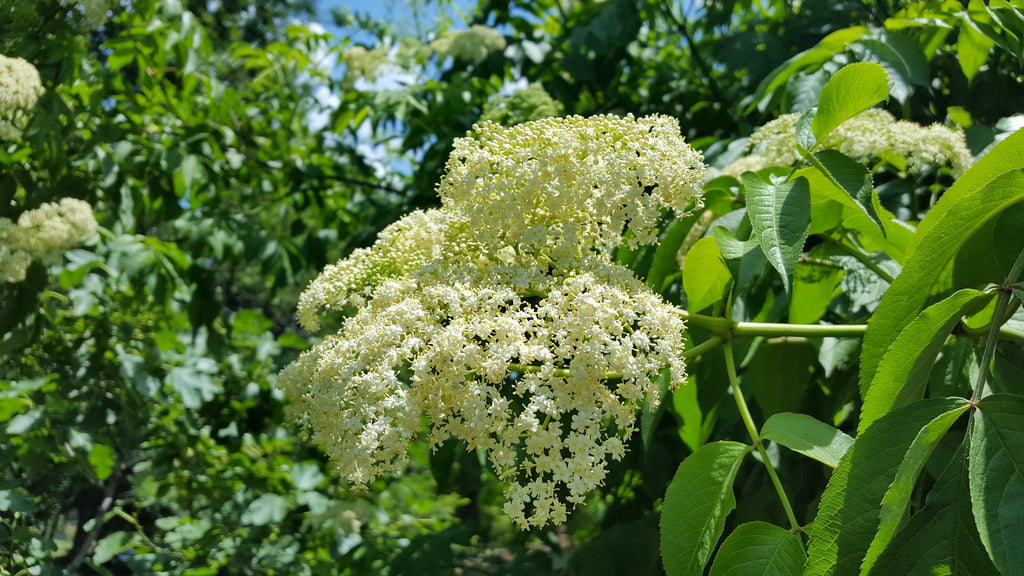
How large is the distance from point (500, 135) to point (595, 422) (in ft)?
1.94

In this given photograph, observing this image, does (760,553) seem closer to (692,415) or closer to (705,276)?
(705,276)

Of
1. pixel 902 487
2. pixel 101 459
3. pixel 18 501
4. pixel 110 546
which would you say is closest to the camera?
pixel 902 487

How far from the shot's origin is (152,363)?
3.81 m

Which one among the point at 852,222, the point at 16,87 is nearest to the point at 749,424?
the point at 852,222

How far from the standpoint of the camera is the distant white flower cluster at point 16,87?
221 cm

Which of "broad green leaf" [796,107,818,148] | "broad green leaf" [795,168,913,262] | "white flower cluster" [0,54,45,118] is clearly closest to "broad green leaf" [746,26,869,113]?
"broad green leaf" [795,168,913,262]

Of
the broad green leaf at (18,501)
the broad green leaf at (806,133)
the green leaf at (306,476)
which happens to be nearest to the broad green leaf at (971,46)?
the broad green leaf at (806,133)

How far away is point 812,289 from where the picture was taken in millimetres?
1787

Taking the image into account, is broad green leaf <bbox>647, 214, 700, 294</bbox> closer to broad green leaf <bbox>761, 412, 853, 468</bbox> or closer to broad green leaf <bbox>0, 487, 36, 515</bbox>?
broad green leaf <bbox>761, 412, 853, 468</bbox>

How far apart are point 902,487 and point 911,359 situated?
0.73 ft

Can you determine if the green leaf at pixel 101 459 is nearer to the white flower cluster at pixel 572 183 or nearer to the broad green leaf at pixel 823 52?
the white flower cluster at pixel 572 183

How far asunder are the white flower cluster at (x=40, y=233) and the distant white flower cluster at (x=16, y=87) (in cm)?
34

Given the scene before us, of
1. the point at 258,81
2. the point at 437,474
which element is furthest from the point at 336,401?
the point at 258,81

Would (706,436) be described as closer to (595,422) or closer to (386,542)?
(595,422)
